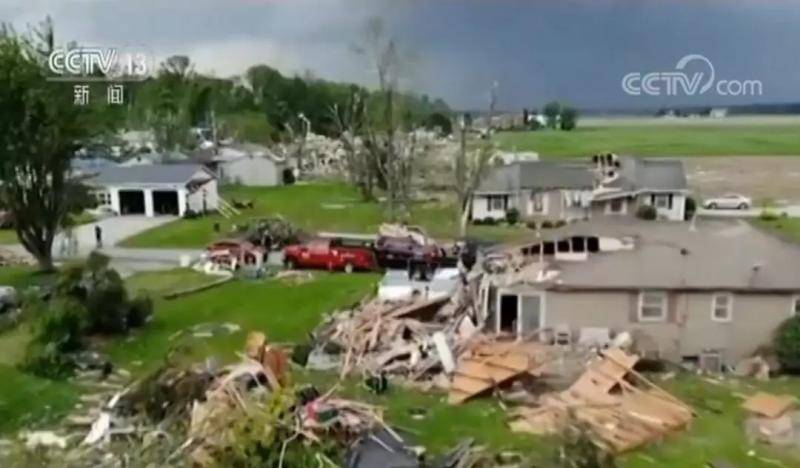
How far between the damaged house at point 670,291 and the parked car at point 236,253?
122 centimetres

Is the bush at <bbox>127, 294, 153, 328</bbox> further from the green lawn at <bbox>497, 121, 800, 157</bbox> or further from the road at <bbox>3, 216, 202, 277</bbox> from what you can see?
the green lawn at <bbox>497, 121, 800, 157</bbox>

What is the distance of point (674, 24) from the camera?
12.2 feet

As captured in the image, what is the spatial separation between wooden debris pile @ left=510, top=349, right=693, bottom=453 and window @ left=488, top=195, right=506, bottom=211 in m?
0.77

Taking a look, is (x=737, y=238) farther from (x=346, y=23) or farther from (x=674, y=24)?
(x=346, y=23)

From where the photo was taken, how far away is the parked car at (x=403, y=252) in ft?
14.2

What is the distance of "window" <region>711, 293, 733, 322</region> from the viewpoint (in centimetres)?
390

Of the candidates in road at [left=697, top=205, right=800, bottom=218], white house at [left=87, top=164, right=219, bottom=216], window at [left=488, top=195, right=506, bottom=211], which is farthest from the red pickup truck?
road at [left=697, top=205, right=800, bottom=218]

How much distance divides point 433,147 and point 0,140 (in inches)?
80.9

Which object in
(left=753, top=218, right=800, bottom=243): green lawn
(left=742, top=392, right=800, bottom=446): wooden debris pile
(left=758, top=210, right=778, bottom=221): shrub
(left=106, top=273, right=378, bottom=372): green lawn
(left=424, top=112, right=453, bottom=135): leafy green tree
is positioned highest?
(left=424, top=112, right=453, bottom=135): leafy green tree

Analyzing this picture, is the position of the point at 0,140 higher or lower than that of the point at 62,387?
higher

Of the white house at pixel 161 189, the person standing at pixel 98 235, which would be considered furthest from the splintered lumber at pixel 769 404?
the person standing at pixel 98 235

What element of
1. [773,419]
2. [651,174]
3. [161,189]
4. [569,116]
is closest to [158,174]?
[161,189]

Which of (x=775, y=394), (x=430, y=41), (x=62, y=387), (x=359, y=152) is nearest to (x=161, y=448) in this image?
(x=62, y=387)

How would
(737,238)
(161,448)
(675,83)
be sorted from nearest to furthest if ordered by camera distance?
(161,448) < (675,83) < (737,238)
